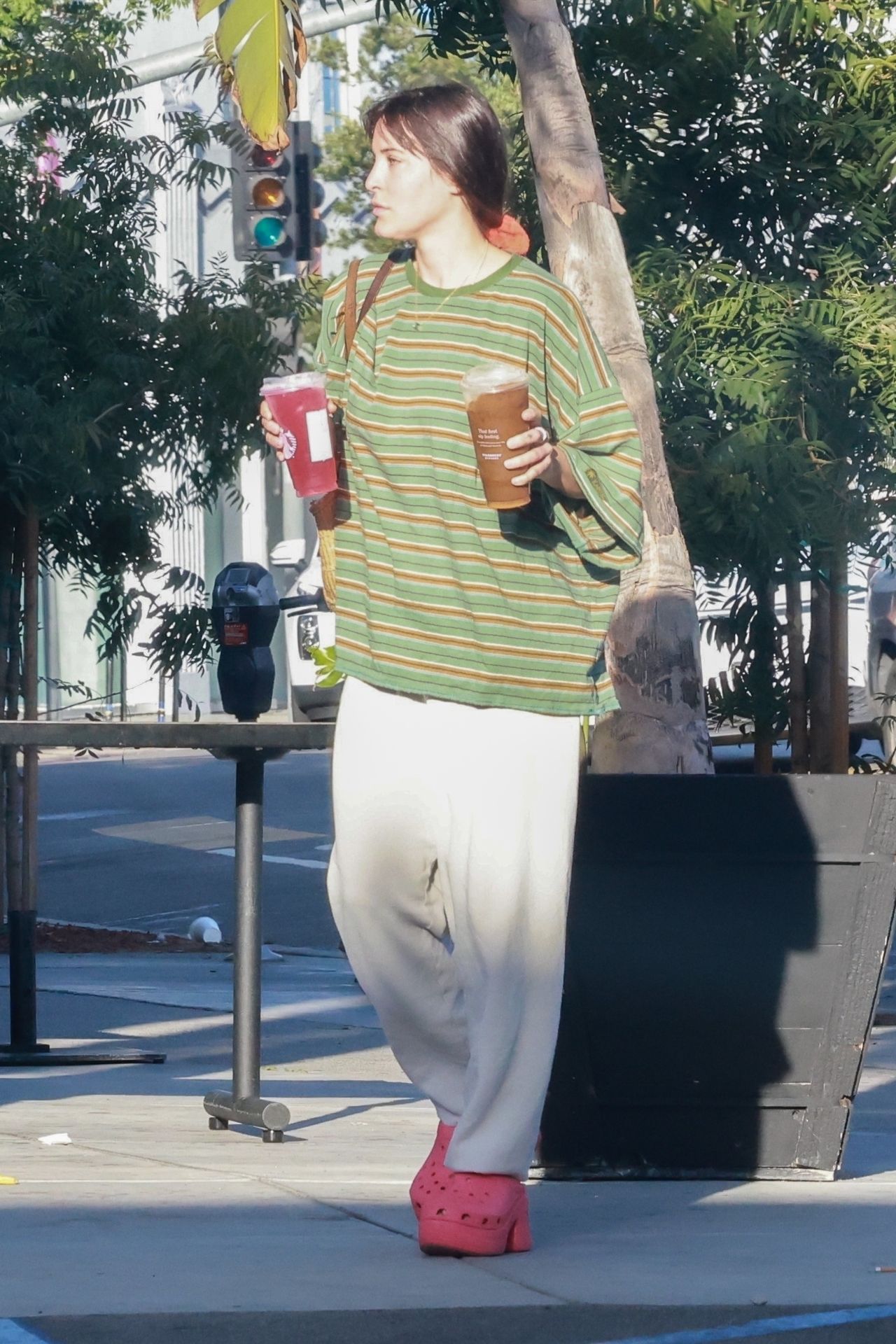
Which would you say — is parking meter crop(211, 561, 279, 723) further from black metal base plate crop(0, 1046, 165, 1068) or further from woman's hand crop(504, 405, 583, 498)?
woman's hand crop(504, 405, 583, 498)

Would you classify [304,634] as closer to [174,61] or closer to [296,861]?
[296,861]

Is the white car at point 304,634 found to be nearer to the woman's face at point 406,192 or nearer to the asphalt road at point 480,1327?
the woman's face at point 406,192

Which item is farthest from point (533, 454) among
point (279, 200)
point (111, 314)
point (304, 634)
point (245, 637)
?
point (304, 634)

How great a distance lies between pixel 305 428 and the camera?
339cm

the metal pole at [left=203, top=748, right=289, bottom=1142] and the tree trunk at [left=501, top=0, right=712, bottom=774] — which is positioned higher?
the tree trunk at [left=501, top=0, right=712, bottom=774]

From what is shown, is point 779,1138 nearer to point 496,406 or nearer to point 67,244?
point 496,406

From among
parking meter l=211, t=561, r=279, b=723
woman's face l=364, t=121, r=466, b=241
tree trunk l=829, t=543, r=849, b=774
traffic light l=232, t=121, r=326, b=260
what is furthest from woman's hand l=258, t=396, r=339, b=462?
traffic light l=232, t=121, r=326, b=260

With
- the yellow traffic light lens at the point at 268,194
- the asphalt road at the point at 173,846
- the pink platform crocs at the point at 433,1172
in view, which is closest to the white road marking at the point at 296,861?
the asphalt road at the point at 173,846

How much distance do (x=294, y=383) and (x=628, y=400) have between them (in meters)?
3.43

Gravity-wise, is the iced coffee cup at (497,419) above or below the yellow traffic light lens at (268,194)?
below

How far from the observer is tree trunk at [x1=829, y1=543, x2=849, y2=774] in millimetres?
8773

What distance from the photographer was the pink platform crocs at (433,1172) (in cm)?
335

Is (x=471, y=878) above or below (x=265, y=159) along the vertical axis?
below

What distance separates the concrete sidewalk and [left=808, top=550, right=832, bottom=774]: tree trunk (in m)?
3.41
